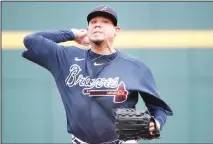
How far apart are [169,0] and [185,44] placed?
1.58 feet

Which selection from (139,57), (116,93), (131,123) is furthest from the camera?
(139,57)

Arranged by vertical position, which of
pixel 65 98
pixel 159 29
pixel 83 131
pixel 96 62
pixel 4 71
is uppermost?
pixel 159 29

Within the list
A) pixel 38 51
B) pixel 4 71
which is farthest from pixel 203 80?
pixel 38 51

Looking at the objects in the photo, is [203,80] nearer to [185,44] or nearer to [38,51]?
[185,44]

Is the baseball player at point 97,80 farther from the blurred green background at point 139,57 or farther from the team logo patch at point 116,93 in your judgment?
the blurred green background at point 139,57

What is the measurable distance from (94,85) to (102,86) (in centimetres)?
5

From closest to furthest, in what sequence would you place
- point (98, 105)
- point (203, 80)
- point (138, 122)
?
point (138, 122)
point (98, 105)
point (203, 80)

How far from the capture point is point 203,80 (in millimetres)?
4848

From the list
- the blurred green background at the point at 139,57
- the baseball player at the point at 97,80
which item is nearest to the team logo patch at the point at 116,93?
the baseball player at the point at 97,80

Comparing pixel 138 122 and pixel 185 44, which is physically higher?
pixel 185 44

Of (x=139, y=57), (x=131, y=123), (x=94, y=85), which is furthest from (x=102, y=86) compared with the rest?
(x=139, y=57)

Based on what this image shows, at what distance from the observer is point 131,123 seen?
263 cm

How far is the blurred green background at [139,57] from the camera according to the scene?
16.0 feet

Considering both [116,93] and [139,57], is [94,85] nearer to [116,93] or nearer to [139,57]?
[116,93]
